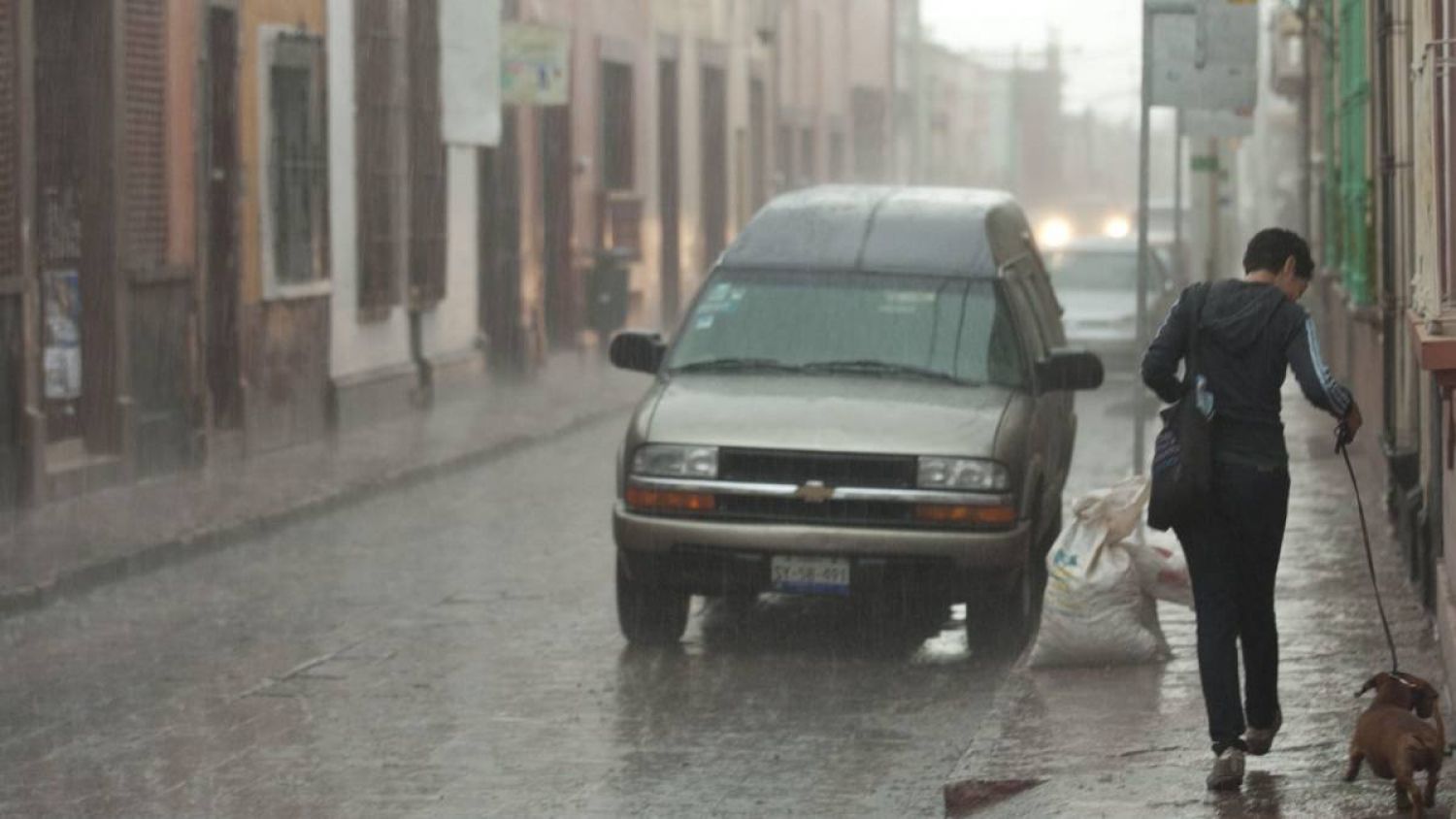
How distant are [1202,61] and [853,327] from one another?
2.93 meters

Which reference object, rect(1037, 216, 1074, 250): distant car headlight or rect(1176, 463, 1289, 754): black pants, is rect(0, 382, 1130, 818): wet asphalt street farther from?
rect(1037, 216, 1074, 250): distant car headlight

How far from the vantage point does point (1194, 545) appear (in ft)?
26.5

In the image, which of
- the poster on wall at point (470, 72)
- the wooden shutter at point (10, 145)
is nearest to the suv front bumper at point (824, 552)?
the wooden shutter at point (10, 145)

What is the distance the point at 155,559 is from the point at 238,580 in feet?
2.44

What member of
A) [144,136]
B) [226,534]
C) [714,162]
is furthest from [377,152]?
[714,162]

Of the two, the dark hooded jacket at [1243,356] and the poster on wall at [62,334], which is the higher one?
the dark hooded jacket at [1243,356]

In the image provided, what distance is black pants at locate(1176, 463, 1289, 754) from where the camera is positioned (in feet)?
26.2

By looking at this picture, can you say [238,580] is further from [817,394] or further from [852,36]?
[852,36]

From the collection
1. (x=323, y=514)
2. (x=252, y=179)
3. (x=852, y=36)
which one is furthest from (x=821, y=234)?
(x=852, y=36)

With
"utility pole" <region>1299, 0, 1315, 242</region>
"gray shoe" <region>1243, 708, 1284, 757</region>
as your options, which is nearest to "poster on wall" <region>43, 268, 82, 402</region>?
"gray shoe" <region>1243, 708, 1284, 757</region>

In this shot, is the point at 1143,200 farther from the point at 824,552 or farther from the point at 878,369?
the point at 824,552

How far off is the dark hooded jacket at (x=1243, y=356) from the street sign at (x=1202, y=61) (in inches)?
233

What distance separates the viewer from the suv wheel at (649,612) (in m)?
11.2

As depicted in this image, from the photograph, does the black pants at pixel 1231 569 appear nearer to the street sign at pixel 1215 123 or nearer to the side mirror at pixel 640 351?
the side mirror at pixel 640 351
